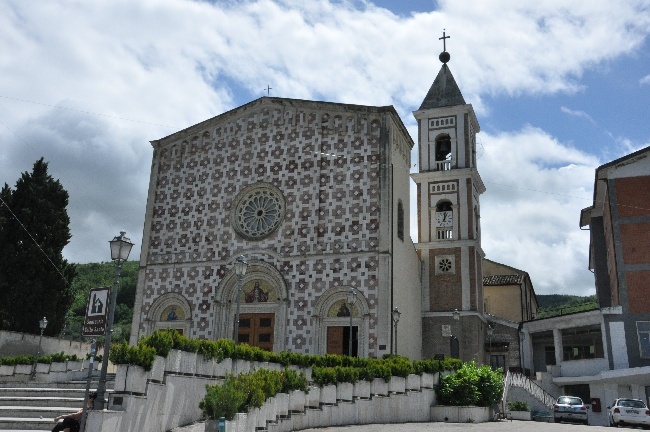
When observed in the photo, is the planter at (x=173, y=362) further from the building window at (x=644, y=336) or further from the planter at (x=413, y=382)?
the building window at (x=644, y=336)

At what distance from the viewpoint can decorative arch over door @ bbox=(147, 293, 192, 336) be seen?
96.0 ft

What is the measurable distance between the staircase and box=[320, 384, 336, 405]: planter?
5.76 meters

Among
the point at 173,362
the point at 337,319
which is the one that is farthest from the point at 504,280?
the point at 173,362

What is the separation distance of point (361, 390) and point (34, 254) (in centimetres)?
2247

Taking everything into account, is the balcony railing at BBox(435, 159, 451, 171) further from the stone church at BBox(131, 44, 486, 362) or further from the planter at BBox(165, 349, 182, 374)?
the planter at BBox(165, 349, 182, 374)

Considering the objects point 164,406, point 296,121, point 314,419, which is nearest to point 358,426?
point 314,419

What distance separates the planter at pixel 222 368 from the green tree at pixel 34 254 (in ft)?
69.1

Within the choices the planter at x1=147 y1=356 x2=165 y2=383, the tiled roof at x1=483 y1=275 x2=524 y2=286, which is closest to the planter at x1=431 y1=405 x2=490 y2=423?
the planter at x1=147 y1=356 x2=165 y2=383

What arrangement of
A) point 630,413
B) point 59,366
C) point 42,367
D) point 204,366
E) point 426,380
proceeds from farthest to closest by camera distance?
point 42,367 → point 59,366 → point 630,413 → point 426,380 → point 204,366

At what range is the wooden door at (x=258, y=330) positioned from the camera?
2758cm

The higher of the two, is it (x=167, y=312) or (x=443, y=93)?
(x=443, y=93)

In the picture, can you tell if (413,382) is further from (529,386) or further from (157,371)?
(529,386)

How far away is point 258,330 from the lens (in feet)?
91.1

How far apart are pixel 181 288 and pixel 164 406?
16229mm
